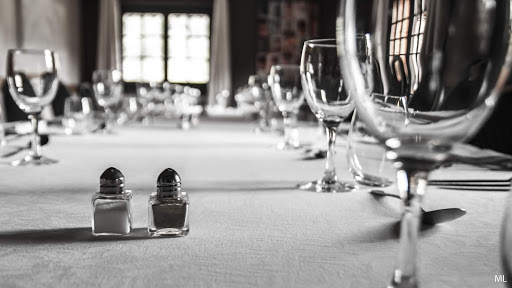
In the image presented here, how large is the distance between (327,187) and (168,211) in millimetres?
326

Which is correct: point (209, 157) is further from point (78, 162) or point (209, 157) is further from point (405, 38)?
point (405, 38)

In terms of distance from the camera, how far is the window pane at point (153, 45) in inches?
323

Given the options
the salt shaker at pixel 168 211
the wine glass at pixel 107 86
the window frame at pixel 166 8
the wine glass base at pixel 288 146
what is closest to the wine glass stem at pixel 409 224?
the salt shaker at pixel 168 211

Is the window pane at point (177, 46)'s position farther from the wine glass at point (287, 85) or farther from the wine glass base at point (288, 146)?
the wine glass at point (287, 85)

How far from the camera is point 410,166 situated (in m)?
0.32

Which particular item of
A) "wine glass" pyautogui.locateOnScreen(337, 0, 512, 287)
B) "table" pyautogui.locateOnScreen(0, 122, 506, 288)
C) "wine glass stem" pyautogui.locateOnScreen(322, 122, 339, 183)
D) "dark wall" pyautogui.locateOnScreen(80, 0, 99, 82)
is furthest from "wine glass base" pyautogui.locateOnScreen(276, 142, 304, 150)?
"dark wall" pyautogui.locateOnScreen(80, 0, 99, 82)

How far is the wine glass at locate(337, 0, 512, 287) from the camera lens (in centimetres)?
29

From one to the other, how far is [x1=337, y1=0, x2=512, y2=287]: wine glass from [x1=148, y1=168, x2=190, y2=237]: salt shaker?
0.76 ft

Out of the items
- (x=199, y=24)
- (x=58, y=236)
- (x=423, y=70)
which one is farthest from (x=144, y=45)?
(x=423, y=70)

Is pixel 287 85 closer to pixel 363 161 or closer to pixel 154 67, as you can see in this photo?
pixel 363 161

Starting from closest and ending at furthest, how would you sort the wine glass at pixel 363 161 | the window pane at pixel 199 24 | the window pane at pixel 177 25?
1. the wine glass at pixel 363 161
2. the window pane at pixel 177 25
3. the window pane at pixel 199 24

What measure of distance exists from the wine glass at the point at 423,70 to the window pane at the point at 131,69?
27.3 feet

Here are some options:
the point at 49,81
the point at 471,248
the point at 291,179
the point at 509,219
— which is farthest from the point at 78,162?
the point at 509,219

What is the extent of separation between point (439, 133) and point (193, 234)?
28 cm
